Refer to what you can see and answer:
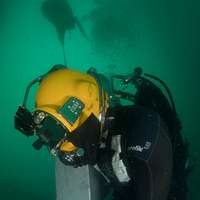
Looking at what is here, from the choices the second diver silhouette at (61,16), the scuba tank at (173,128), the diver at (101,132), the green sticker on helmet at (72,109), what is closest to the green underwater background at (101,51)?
the second diver silhouette at (61,16)

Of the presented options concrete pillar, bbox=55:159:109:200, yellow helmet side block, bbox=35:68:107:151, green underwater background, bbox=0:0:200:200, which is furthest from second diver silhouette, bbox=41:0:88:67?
yellow helmet side block, bbox=35:68:107:151

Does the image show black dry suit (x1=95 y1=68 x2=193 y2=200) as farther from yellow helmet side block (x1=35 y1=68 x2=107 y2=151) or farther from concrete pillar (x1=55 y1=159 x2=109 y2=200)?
concrete pillar (x1=55 y1=159 x2=109 y2=200)

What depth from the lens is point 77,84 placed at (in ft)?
4.88

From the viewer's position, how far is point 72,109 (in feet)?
4.61

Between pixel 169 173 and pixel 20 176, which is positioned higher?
pixel 169 173

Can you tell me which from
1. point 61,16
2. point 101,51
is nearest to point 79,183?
point 101,51

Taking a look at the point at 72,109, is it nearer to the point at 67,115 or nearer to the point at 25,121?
the point at 67,115

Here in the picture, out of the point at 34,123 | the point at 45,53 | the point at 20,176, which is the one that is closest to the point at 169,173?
the point at 34,123

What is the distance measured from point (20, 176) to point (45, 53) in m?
1.50

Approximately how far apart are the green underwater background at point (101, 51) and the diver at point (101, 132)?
1.38 metres

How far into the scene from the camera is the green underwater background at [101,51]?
280cm

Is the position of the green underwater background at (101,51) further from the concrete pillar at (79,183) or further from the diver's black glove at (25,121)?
the diver's black glove at (25,121)

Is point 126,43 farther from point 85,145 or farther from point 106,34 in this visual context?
point 85,145

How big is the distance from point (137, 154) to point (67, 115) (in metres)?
0.33
